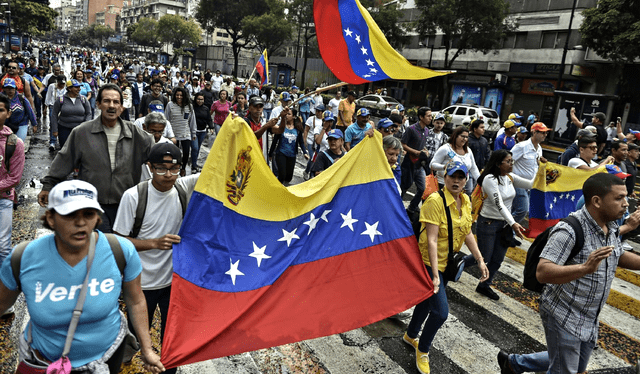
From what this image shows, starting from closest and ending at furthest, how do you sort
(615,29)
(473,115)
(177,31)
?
(615,29)
(473,115)
(177,31)

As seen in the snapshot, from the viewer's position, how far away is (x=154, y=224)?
10.9ft

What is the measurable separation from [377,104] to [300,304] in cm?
2808

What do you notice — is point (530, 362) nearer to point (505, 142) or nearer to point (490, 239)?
point (490, 239)

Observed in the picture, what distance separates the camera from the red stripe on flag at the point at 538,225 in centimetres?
717

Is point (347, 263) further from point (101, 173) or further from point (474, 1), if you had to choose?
point (474, 1)

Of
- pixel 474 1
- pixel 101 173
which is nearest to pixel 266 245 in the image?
pixel 101 173

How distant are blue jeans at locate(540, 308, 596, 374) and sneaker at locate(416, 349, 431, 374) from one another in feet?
3.55

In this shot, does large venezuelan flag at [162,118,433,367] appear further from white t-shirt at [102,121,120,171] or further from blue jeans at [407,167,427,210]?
blue jeans at [407,167,427,210]

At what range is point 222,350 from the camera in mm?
3178

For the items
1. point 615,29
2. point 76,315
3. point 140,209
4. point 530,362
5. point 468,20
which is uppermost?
point 468,20

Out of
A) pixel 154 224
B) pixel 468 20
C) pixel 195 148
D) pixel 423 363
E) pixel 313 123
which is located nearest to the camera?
pixel 154 224

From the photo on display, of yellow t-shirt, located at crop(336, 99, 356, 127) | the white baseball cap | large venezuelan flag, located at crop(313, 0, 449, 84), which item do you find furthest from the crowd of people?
yellow t-shirt, located at crop(336, 99, 356, 127)

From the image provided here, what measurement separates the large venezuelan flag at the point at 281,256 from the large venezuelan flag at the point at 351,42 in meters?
1.11

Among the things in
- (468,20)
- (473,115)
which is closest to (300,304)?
(473,115)
